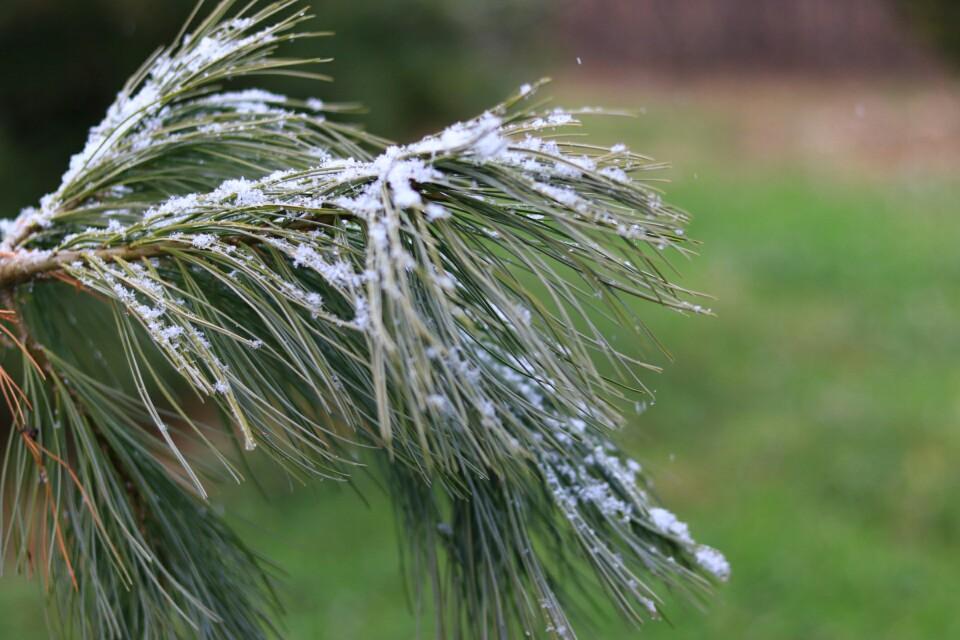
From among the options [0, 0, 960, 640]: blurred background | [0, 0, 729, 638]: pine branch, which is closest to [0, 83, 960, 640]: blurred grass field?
[0, 0, 960, 640]: blurred background

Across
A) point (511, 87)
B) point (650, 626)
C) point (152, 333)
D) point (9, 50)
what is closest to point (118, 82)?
point (9, 50)

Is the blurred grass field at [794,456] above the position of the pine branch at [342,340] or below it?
above

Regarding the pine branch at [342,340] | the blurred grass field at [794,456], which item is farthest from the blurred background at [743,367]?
the pine branch at [342,340]

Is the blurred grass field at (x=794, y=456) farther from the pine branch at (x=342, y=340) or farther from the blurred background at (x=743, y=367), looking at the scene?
the pine branch at (x=342, y=340)

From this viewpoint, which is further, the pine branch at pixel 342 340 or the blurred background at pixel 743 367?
the blurred background at pixel 743 367

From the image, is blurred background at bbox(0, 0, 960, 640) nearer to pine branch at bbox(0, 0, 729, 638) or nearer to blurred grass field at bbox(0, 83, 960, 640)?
blurred grass field at bbox(0, 83, 960, 640)
